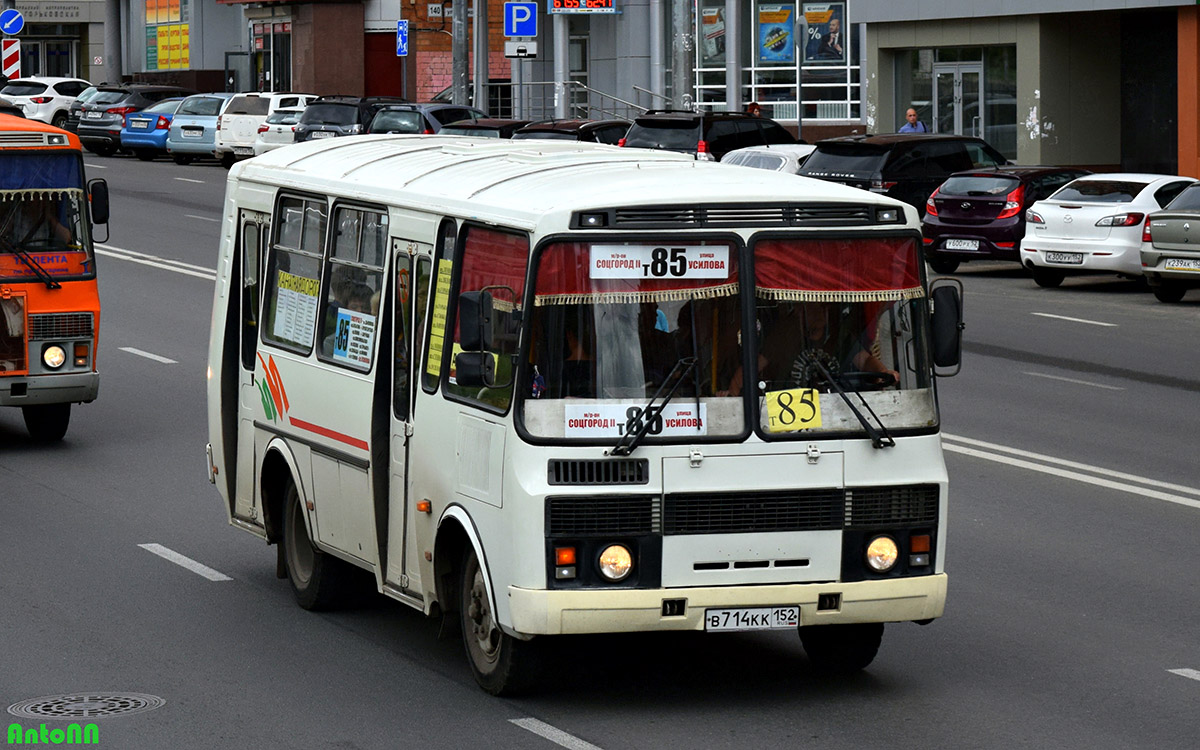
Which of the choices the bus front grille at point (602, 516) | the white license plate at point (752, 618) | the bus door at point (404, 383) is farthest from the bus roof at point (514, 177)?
the white license plate at point (752, 618)

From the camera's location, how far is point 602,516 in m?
7.89

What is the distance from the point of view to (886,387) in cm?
828

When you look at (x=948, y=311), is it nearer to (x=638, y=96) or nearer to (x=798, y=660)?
(x=798, y=660)

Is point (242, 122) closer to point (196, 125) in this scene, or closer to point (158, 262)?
point (196, 125)

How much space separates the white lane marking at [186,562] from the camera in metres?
11.2

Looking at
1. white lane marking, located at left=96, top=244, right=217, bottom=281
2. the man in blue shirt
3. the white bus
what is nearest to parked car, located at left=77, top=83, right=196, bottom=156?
white lane marking, located at left=96, top=244, right=217, bottom=281

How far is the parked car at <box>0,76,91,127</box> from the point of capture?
59.3 m

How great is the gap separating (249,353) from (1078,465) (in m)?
6.36

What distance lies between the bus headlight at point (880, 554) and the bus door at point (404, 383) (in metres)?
2.02

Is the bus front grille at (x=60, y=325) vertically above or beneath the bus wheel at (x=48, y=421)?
above

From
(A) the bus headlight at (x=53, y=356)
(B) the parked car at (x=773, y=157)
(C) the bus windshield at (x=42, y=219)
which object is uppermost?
(B) the parked car at (x=773, y=157)

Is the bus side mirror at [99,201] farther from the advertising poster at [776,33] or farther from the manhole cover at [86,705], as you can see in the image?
the advertising poster at [776,33]

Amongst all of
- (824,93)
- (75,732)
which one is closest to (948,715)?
(75,732)

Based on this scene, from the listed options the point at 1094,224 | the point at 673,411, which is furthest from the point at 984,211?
the point at 673,411
